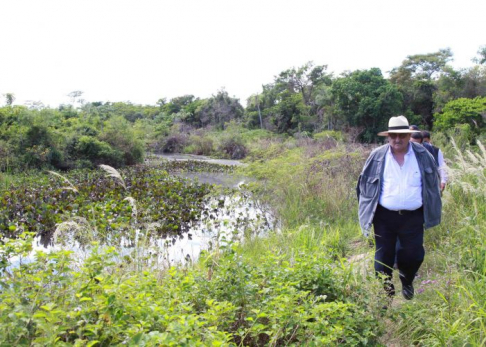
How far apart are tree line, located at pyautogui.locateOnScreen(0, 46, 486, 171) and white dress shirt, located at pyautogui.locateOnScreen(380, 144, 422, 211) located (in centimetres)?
711

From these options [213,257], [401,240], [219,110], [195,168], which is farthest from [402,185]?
[219,110]

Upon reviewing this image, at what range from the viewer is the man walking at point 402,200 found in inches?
128

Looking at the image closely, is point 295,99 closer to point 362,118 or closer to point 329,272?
point 362,118

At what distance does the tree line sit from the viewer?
16.2 metres

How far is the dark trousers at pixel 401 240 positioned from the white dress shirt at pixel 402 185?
10 cm

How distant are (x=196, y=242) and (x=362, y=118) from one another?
836 inches

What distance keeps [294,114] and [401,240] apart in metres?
30.1

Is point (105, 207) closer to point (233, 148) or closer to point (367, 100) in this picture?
point (233, 148)

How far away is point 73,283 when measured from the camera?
194 cm

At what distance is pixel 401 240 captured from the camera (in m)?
3.36

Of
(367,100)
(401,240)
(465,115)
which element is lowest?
(401,240)

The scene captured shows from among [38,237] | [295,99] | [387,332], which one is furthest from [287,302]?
[295,99]

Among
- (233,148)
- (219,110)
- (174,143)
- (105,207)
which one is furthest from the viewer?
(219,110)

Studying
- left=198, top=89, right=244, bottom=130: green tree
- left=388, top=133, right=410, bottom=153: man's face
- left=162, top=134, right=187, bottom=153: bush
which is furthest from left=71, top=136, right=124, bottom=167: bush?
left=198, top=89, right=244, bottom=130: green tree
